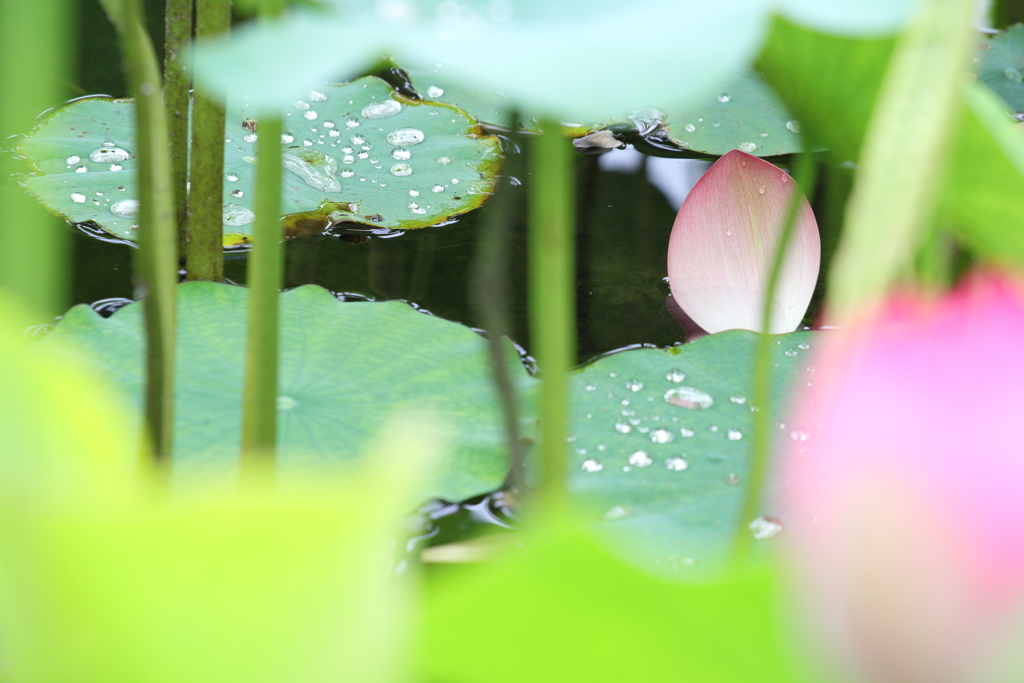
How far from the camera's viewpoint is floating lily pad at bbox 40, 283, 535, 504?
0.73 m

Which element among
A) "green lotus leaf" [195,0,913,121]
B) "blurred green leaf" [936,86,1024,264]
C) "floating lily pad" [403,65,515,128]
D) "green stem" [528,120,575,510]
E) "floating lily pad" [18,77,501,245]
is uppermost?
"green lotus leaf" [195,0,913,121]

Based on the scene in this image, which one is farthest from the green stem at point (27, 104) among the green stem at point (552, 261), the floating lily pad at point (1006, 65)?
the floating lily pad at point (1006, 65)

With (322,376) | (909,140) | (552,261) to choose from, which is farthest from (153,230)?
(322,376)

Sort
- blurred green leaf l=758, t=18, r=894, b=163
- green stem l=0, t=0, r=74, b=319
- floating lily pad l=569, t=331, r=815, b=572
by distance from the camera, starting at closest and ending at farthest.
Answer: green stem l=0, t=0, r=74, b=319, blurred green leaf l=758, t=18, r=894, b=163, floating lily pad l=569, t=331, r=815, b=572

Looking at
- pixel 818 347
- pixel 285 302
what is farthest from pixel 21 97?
pixel 818 347

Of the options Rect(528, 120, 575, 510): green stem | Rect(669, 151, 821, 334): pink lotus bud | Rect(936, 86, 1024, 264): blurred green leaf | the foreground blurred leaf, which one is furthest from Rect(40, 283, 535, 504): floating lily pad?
the foreground blurred leaf

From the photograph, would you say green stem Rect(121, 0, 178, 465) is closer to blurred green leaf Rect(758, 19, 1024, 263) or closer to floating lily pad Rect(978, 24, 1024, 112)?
blurred green leaf Rect(758, 19, 1024, 263)

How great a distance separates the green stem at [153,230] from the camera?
363 mm

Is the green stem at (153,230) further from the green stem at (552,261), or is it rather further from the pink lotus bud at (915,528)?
the pink lotus bud at (915,528)

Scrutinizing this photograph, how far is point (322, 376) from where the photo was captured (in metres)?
0.83

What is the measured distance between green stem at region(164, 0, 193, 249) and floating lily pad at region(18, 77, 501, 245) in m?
0.09

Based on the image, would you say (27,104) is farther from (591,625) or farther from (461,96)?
(461,96)

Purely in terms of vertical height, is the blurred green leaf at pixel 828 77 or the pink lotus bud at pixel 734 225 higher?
the blurred green leaf at pixel 828 77

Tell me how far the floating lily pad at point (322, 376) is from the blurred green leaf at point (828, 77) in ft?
1.31
